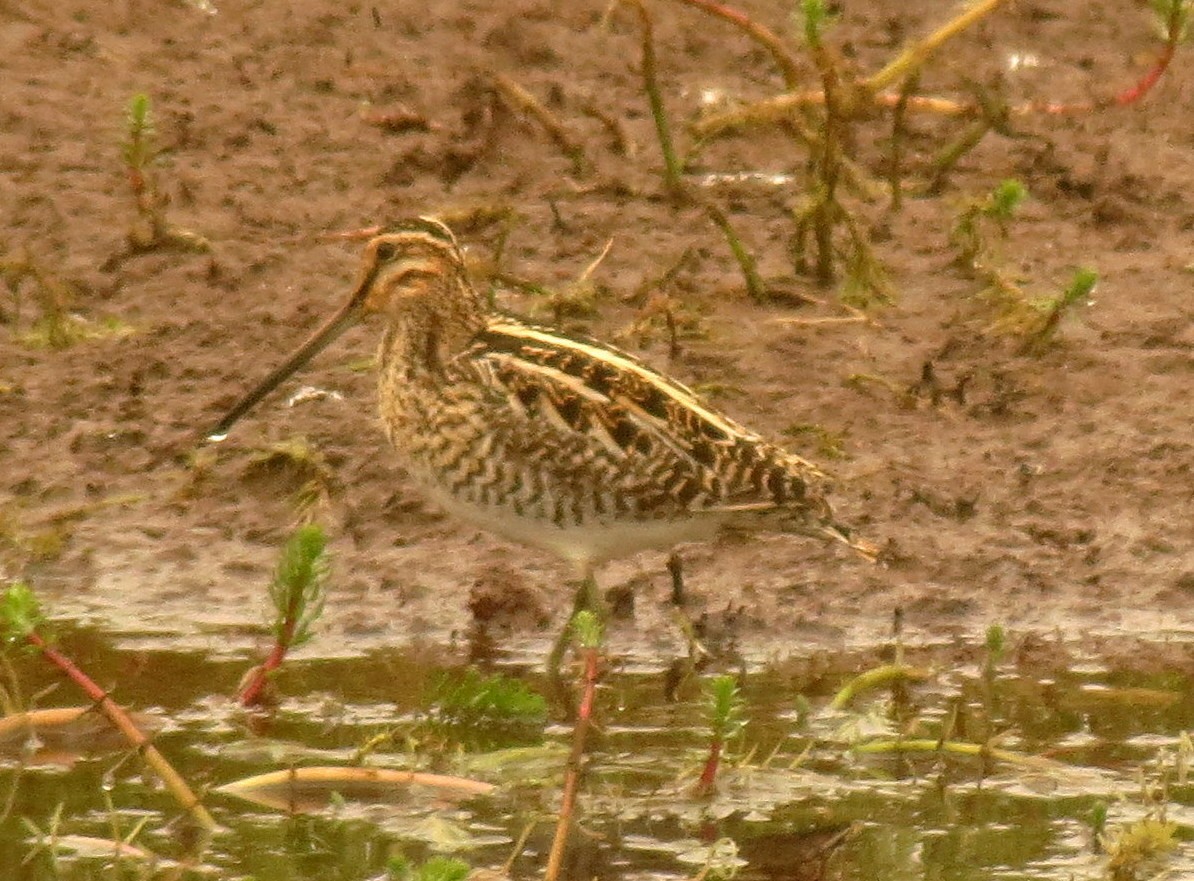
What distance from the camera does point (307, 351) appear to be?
699cm

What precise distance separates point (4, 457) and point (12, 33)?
8.00 ft

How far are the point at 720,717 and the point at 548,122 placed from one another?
3.84 meters

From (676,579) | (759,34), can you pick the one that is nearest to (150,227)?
(759,34)

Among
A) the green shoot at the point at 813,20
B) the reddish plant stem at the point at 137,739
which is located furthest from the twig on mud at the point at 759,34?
the reddish plant stem at the point at 137,739

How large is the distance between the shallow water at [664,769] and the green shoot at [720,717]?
0.10 m

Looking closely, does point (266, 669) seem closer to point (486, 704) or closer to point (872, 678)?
point (486, 704)

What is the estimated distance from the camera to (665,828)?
17.9 ft

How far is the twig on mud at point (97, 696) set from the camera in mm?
5000

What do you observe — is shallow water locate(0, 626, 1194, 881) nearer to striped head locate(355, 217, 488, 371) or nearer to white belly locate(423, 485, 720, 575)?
white belly locate(423, 485, 720, 575)

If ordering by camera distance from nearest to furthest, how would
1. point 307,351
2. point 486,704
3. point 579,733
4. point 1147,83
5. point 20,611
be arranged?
1. point 579,733
2. point 20,611
3. point 486,704
4. point 307,351
5. point 1147,83

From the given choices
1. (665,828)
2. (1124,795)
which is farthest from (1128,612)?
(665,828)

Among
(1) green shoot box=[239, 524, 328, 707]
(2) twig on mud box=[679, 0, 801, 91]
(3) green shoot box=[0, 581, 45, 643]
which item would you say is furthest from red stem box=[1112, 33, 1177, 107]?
(3) green shoot box=[0, 581, 45, 643]

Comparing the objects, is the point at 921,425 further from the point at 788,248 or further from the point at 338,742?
the point at 338,742

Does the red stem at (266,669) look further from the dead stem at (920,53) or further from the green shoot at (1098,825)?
the dead stem at (920,53)
